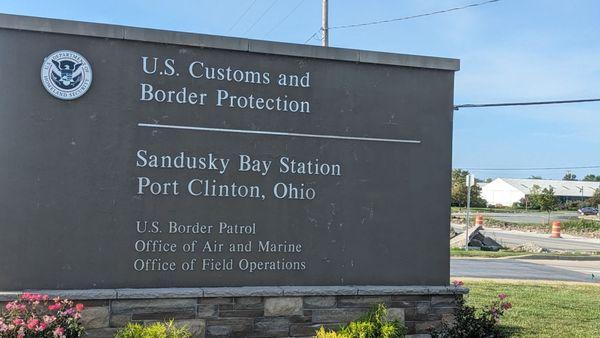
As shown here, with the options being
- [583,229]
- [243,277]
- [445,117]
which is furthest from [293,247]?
[583,229]

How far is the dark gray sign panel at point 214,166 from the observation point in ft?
16.9

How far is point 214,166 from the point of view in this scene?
5.57 metres

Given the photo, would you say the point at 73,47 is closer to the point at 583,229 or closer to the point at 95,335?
the point at 95,335

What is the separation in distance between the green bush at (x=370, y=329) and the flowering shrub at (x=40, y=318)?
189cm

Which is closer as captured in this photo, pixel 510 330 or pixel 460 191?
pixel 510 330

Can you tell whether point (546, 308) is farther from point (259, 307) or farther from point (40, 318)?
point (40, 318)

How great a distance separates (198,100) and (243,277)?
1.65 meters

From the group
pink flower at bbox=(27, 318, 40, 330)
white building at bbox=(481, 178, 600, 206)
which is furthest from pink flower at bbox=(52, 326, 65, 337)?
white building at bbox=(481, 178, 600, 206)

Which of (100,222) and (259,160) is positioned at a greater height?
(259,160)

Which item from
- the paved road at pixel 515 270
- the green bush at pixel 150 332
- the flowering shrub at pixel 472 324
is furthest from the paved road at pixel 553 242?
the green bush at pixel 150 332

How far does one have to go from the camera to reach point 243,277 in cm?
559

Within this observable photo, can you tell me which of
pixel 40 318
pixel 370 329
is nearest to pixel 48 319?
pixel 40 318

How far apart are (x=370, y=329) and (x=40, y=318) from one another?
256 centimetres

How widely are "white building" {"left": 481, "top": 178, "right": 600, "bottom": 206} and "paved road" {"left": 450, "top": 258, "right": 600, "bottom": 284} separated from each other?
93.2m
